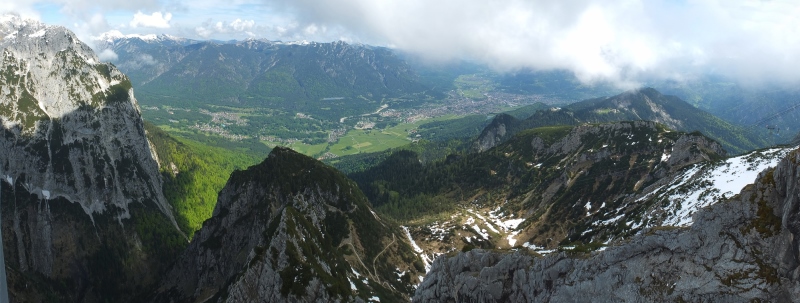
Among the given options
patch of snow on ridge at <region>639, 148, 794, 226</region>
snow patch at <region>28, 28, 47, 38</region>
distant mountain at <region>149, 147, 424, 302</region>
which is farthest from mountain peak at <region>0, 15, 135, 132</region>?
patch of snow on ridge at <region>639, 148, 794, 226</region>

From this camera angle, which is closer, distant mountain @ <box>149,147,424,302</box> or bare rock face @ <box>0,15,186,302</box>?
distant mountain @ <box>149,147,424,302</box>

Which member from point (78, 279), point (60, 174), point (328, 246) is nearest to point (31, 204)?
point (60, 174)

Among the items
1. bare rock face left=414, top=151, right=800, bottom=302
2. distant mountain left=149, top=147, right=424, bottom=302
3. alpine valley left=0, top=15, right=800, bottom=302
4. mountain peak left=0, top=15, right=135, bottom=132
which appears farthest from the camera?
mountain peak left=0, top=15, right=135, bottom=132

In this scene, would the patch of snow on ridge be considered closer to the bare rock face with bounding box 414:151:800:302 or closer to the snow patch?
the bare rock face with bounding box 414:151:800:302

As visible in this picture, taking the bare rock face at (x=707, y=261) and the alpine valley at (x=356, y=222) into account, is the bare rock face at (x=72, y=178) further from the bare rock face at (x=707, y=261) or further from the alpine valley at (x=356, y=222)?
the bare rock face at (x=707, y=261)

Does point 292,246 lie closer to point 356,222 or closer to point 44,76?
point 356,222

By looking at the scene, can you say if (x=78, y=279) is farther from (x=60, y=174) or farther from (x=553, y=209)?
(x=553, y=209)

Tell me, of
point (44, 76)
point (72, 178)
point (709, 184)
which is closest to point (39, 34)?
point (44, 76)
